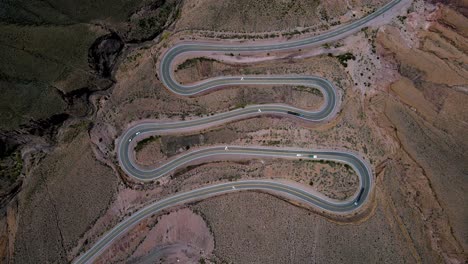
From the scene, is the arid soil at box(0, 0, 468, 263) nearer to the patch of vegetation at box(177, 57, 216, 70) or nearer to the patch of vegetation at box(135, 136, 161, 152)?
the patch of vegetation at box(177, 57, 216, 70)

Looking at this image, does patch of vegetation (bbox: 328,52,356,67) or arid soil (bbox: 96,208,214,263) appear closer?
arid soil (bbox: 96,208,214,263)

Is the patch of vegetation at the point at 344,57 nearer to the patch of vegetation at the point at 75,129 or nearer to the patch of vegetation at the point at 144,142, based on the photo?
the patch of vegetation at the point at 144,142

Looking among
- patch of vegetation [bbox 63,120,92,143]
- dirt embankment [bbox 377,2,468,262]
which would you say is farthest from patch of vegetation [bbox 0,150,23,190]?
dirt embankment [bbox 377,2,468,262]

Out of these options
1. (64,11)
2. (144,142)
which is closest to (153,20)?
(64,11)

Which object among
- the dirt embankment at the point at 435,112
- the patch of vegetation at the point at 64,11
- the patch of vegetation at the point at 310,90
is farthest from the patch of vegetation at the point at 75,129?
the dirt embankment at the point at 435,112

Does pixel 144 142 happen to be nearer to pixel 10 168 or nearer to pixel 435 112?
pixel 10 168

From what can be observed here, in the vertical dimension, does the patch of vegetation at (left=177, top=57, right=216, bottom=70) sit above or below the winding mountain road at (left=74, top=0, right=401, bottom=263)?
above
